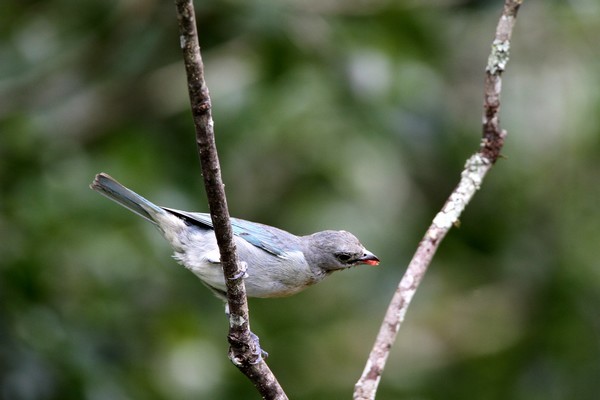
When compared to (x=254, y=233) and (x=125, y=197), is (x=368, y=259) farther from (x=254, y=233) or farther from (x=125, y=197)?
Answer: (x=125, y=197)

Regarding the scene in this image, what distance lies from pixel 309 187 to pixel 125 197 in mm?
2164

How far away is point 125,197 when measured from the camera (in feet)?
14.1

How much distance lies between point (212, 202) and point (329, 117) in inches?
108

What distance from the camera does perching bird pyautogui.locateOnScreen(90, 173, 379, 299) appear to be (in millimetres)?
4148

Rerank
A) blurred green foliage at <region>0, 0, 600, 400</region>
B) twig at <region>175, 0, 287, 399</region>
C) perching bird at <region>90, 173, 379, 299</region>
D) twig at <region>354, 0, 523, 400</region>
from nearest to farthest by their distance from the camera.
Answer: twig at <region>175, 0, 287, 399</region>
twig at <region>354, 0, 523, 400</region>
perching bird at <region>90, 173, 379, 299</region>
blurred green foliage at <region>0, 0, 600, 400</region>

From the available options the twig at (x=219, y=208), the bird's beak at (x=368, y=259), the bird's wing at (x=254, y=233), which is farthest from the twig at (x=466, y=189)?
the bird's wing at (x=254, y=233)

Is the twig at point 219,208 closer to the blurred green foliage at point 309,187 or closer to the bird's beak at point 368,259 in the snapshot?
the bird's beak at point 368,259

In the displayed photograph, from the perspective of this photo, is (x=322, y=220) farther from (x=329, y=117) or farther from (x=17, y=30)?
(x=17, y=30)

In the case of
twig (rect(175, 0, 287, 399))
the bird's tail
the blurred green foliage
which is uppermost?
the blurred green foliage

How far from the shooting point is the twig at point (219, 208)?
7.67 ft

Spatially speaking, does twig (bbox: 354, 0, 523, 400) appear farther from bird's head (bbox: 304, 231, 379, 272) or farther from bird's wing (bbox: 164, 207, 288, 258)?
bird's wing (bbox: 164, 207, 288, 258)

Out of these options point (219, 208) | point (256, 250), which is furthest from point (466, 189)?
point (219, 208)

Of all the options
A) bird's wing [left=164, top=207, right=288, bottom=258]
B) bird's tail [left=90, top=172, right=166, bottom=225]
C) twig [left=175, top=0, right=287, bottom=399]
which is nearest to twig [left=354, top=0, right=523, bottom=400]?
twig [left=175, top=0, right=287, bottom=399]

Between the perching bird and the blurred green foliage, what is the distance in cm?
57
